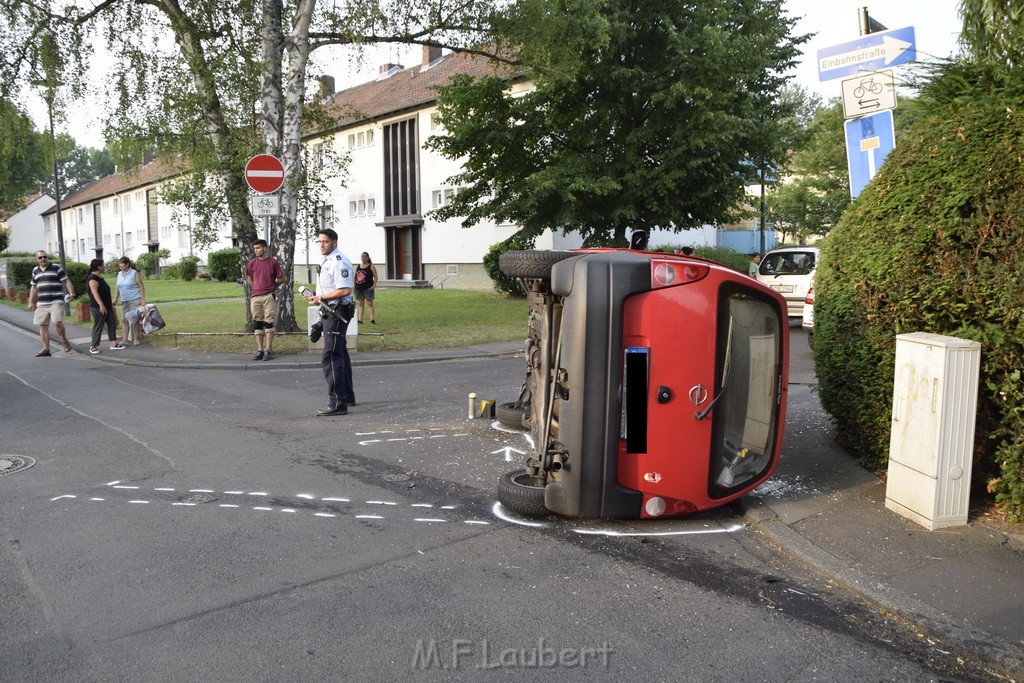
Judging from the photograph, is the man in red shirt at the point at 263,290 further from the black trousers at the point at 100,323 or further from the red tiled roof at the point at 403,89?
the red tiled roof at the point at 403,89

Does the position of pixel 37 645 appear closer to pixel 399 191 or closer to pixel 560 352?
pixel 560 352

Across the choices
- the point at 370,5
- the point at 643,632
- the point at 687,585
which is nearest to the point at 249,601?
the point at 643,632

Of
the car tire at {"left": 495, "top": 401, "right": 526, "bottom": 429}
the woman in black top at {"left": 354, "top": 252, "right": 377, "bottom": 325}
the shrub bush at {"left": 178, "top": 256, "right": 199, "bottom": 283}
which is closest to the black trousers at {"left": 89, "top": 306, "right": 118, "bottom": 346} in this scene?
the woman in black top at {"left": 354, "top": 252, "right": 377, "bottom": 325}

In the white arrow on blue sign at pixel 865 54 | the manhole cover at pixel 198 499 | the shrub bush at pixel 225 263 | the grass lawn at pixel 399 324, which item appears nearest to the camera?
the manhole cover at pixel 198 499

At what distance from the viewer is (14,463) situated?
22.4 ft

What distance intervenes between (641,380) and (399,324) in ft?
48.7

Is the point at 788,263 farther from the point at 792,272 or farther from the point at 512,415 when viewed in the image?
the point at 512,415

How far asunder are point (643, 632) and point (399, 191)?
1477 inches

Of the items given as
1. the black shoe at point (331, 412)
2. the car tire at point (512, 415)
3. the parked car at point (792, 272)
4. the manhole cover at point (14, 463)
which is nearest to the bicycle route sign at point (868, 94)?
the car tire at point (512, 415)

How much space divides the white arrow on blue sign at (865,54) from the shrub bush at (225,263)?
44.6 metres

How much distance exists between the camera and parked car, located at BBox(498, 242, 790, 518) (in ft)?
15.3

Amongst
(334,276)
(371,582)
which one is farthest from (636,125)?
(371,582)

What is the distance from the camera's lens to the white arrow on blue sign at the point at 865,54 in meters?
6.83

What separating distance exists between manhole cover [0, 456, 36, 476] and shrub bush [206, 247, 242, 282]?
141 ft
